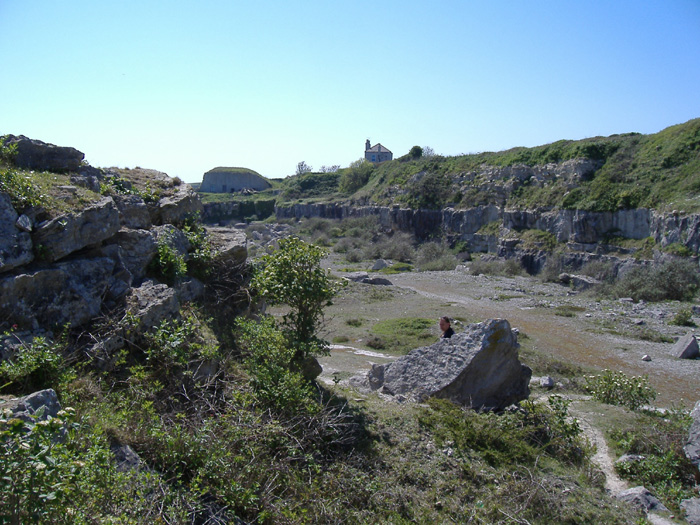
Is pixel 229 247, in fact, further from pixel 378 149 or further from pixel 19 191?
pixel 378 149

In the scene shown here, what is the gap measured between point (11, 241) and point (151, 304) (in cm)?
156

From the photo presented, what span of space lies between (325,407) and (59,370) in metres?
2.76

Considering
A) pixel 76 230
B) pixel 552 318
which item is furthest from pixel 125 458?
pixel 552 318

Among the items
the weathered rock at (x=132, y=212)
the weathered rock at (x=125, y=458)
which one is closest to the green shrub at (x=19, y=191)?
the weathered rock at (x=132, y=212)

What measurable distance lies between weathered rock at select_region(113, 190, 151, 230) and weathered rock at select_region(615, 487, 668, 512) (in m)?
7.17

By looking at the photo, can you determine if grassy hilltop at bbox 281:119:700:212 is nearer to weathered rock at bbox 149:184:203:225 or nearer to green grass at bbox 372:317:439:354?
green grass at bbox 372:317:439:354

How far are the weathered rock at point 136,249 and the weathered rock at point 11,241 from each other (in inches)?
52.3

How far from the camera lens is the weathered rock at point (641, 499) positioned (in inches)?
205

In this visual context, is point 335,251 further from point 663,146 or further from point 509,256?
point 663,146

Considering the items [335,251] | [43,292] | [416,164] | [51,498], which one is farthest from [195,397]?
[416,164]

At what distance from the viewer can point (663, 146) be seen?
94.3ft

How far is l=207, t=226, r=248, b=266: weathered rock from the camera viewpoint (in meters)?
8.06

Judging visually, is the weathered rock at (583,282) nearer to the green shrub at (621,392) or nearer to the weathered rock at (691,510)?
the green shrub at (621,392)

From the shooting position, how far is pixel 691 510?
16.7ft
